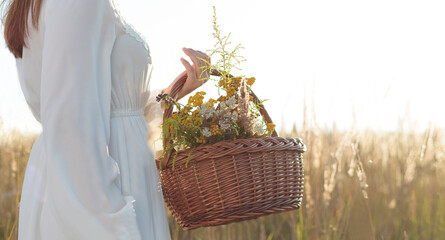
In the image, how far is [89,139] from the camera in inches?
48.7

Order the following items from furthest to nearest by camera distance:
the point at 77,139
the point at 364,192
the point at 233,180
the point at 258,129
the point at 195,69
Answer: the point at 364,192 < the point at 195,69 < the point at 258,129 < the point at 233,180 < the point at 77,139

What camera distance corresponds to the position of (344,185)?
266 centimetres

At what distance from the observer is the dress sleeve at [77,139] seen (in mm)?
1216

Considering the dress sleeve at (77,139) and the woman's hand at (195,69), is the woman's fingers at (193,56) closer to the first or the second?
the woman's hand at (195,69)

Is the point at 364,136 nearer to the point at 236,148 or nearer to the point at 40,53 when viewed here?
the point at 236,148

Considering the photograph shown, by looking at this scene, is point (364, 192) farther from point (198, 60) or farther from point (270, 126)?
point (198, 60)

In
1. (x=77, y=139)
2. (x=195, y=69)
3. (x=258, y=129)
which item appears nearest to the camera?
(x=77, y=139)

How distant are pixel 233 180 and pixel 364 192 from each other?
99cm

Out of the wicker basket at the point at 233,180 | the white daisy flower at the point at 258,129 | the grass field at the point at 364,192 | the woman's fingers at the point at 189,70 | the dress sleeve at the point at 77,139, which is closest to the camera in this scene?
the dress sleeve at the point at 77,139

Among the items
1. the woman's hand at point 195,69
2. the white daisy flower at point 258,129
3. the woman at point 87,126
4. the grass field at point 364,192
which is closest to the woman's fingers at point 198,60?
the woman's hand at point 195,69

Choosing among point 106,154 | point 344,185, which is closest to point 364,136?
point 344,185

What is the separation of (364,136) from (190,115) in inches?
59.9

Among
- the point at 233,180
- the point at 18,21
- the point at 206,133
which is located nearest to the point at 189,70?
the point at 206,133

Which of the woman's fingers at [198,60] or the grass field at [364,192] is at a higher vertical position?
the woman's fingers at [198,60]
